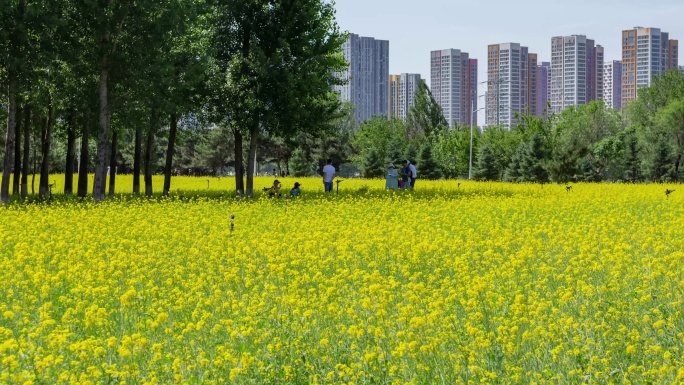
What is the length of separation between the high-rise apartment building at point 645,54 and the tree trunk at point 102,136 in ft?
585

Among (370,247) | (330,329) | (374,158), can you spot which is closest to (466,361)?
(330,329)

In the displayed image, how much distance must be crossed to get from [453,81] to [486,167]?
123524mm

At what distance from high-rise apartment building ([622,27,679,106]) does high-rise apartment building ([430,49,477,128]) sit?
37745 millimetres

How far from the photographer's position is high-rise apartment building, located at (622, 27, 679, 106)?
19112cm

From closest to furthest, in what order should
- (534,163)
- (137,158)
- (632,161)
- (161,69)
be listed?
(161,69), (137,158), (534,163), (632,161)

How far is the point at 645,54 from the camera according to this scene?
19212 cm

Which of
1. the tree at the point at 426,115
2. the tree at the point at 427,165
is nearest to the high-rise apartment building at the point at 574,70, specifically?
the tree at the point at 426,115

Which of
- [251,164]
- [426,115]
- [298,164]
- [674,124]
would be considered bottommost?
[251,164]

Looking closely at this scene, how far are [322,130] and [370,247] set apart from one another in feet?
72.9

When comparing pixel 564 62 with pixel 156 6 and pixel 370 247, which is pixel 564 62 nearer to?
pixel 156 6

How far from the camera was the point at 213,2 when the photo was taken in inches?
1319

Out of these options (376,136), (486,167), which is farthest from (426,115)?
(486,167)

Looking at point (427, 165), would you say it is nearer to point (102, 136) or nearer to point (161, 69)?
point (161, 69)

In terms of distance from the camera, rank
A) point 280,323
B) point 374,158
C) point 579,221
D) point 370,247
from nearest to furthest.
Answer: point 280,323
point 370,247
point 579,221
point 374,158
